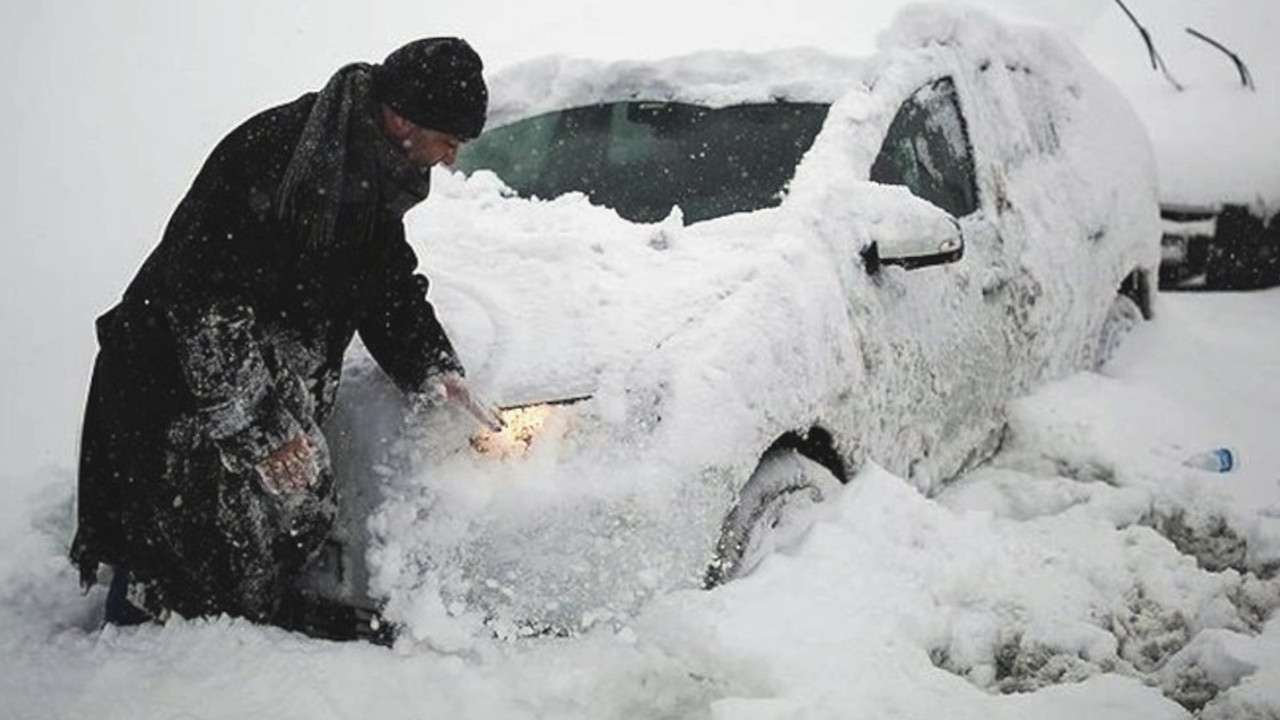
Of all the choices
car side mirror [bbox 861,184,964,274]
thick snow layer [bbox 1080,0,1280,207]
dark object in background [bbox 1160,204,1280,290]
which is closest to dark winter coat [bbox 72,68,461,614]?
car side mirror [bbox 861,184,964,274]

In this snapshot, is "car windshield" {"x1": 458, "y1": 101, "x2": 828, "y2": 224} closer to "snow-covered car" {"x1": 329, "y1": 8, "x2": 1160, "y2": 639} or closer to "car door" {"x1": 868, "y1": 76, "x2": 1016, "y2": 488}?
"snow-covered car" {"x1": 329, "y1": 8, "x2": 1160, "y2": 639}

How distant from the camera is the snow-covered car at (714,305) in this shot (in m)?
2.43

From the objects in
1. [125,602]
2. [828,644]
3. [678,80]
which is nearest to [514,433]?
[828,644]

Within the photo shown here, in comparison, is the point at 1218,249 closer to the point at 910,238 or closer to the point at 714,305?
the point at 910,238

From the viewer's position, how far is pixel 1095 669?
8.13 feet

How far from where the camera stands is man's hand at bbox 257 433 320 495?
2357 millimetres

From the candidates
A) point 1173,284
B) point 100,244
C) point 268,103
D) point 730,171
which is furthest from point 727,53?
point 268,103

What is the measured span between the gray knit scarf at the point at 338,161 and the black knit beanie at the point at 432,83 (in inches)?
2.4

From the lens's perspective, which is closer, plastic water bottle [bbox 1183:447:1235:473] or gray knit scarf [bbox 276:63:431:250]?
gray knit scarf [bbox 276:63:431:250]

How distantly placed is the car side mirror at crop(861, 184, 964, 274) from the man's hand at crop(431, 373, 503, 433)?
1314 millimetres

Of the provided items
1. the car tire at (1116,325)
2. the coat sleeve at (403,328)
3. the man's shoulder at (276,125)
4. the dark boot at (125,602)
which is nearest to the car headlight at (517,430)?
the coat sleeve at (403,328)

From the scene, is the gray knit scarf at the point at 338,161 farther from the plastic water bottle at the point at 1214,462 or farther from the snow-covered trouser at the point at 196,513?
the plastic water bottle at the point at 1214,462

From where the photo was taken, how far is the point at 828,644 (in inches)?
93.0

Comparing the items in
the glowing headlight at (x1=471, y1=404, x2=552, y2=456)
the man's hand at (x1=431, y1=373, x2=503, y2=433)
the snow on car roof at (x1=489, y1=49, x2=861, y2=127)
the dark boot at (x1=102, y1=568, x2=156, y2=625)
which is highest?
the snow on car roof at (x1=489, y1=49, x2=861, y2=127)
